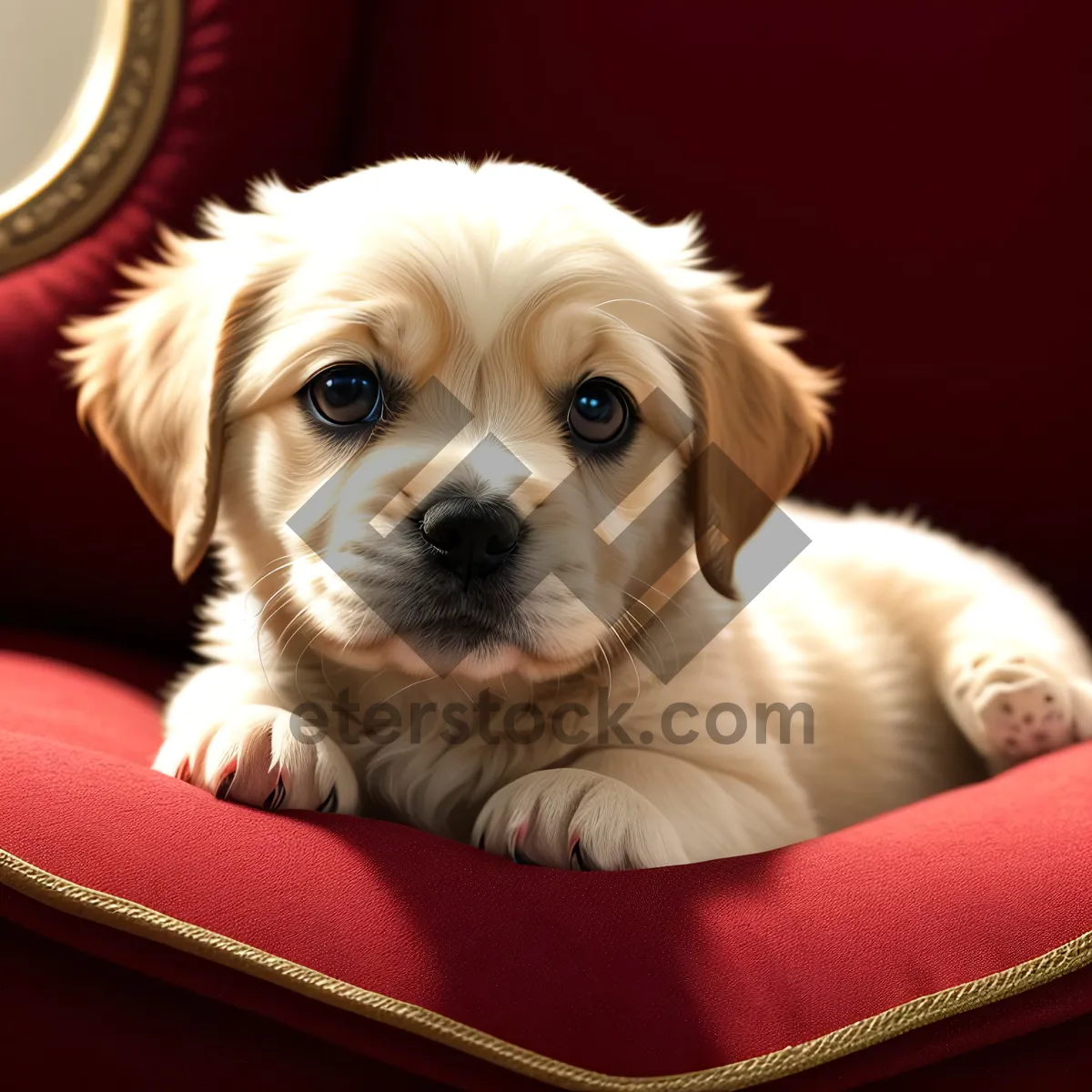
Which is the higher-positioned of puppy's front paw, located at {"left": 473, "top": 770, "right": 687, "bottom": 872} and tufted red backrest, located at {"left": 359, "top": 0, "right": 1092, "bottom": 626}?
tufted red backrest, located at {"left": 359, "top": 0, "right": 1092, "bottom": 626}

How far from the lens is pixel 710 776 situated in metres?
1.82

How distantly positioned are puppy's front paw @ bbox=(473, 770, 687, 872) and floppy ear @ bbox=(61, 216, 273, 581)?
0.68 m

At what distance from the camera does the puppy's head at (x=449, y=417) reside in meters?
1.59

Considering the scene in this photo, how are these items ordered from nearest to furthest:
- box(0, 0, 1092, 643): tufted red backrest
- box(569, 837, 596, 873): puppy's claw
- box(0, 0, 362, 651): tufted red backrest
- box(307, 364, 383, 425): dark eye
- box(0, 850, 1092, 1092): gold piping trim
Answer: box(0, 850, 1092, 1092): gold piping trim
box(569, 837, 596, 873): puppy's claw
box(307, 364, 383, 425): dark eye
box(0, 0, 362, 651): tufted red backrest
box(0, 0, 1092, 643): tufted red backrest

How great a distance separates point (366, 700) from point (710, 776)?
566 mm

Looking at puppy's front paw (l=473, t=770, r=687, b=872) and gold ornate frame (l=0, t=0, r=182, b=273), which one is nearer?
puppy's front paw (l=473, t=770, r=687, b=872)

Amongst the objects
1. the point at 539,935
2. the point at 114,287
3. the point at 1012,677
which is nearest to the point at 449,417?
the point at 539,935

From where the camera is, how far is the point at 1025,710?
7.00 feet

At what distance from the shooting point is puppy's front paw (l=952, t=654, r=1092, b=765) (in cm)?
213

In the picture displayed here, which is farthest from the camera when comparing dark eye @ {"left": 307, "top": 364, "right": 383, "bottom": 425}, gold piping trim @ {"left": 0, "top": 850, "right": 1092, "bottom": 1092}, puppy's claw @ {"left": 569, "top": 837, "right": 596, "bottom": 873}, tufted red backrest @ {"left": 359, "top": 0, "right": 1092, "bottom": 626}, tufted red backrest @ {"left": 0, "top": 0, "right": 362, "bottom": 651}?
tufted red backrest @ {"left": 359, "top": 0, "right": 1092, "bottom": 626}

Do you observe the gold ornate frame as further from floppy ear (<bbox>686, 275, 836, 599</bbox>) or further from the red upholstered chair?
floppy ear (<bbox>686, 275, 836, 599</bbox>)

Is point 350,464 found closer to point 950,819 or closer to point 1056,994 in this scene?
point 950,819

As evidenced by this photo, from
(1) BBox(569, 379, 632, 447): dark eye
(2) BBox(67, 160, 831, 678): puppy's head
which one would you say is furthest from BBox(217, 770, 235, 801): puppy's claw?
(1) BBox(569, 379, 632, 447): dark eye

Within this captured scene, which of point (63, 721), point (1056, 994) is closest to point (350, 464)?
point (63, 721)
